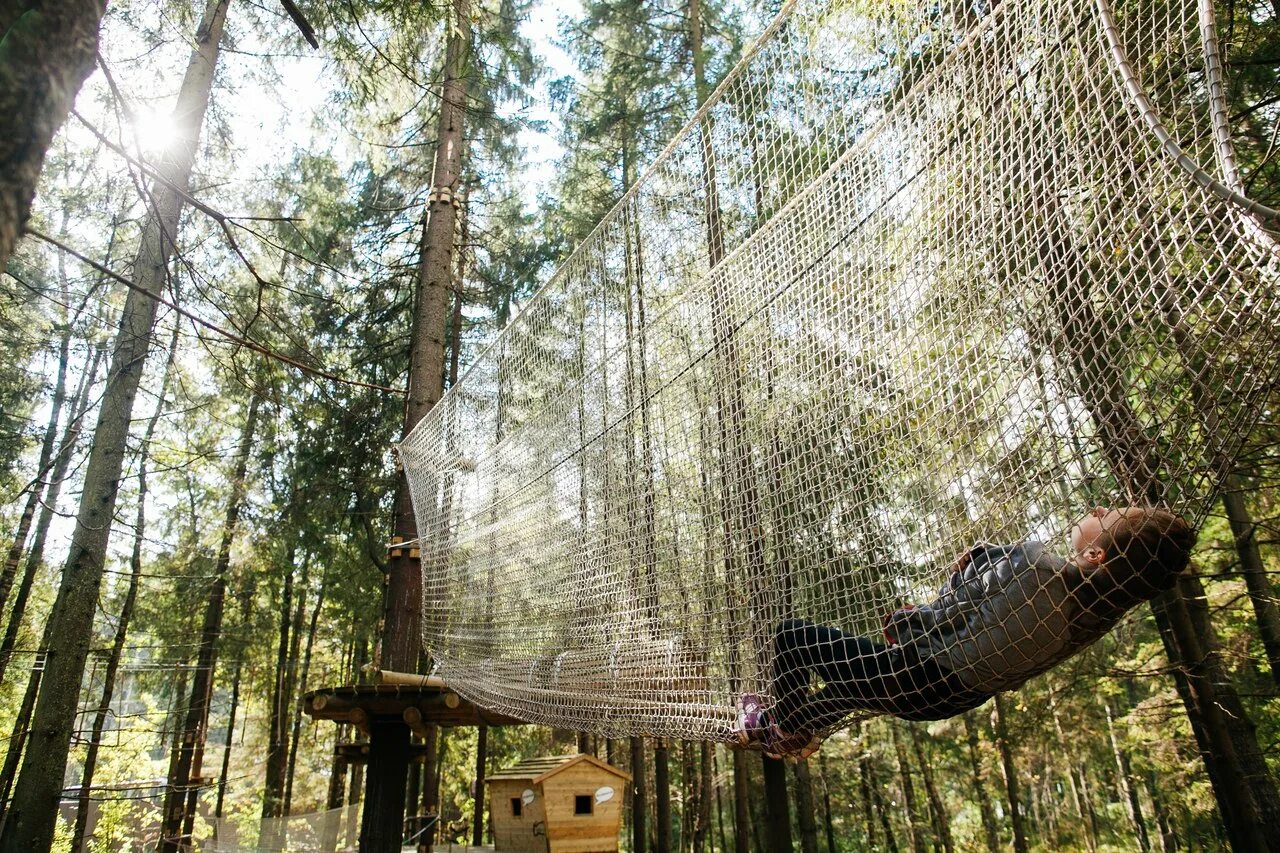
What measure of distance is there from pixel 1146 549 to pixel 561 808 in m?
4.77

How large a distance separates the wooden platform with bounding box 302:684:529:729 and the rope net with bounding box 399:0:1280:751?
140 centimetres

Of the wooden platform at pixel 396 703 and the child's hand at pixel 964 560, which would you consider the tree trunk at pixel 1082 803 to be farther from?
the child's hand at pixel 964 560

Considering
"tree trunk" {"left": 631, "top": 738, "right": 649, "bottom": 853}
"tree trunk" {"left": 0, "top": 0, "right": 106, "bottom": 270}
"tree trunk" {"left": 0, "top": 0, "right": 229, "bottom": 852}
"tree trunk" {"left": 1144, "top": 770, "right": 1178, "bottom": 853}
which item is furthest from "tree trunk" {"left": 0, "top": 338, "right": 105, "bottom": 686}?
"tree trunk" {"left": 1144, "top": 770, "right": 1178, "bottom": 853}

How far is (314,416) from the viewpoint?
7.06 m

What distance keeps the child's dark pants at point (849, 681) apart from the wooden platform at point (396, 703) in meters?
2.59

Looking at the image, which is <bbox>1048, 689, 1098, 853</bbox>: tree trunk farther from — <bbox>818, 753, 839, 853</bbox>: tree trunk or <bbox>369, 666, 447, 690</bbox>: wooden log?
<bbox>369, 666, 447, 690</bbox>: wooden log

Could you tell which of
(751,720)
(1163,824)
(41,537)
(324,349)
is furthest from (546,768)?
(1163,824)

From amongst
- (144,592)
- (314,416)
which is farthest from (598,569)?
(144,592)

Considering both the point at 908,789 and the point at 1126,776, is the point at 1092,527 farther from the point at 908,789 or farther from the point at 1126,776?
the point at 1126,776

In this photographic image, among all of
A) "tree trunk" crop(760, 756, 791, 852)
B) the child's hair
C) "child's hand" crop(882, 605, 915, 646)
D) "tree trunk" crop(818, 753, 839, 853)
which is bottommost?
"tree trunk" crop(818, 753, 839, 853)

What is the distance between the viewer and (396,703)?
4.12 meters

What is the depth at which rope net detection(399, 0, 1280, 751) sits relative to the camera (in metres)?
1.23

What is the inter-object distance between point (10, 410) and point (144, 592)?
338cm

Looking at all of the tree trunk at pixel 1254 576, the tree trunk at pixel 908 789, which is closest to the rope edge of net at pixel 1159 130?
the tree trunk at pixel 1254 576
